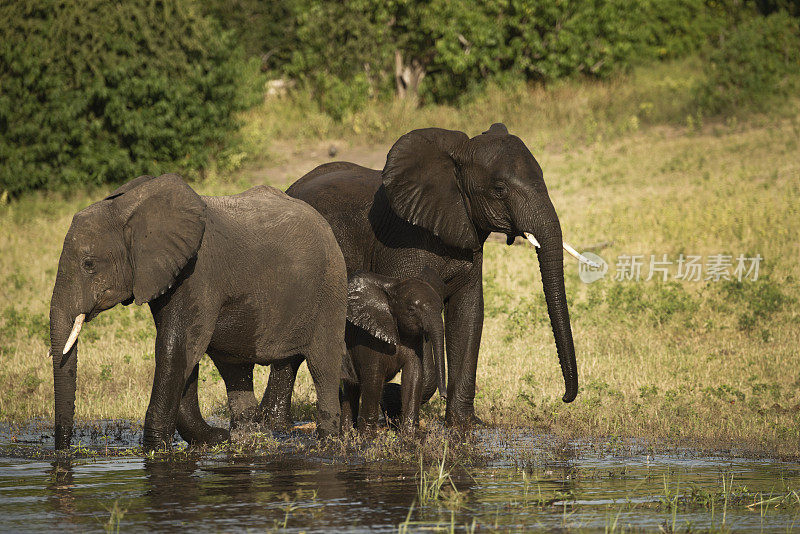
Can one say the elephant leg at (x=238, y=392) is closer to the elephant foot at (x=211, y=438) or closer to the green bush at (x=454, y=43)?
the elephant foot at (x=211, y=438)

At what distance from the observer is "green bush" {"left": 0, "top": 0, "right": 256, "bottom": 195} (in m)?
23.8

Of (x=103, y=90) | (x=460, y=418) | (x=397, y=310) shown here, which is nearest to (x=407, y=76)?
(x=103, y=90)

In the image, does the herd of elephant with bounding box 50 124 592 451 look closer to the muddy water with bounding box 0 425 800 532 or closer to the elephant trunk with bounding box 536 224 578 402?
the elephant trunk with bounding box 536 224 578 402

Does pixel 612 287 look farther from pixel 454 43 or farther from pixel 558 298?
pixel 454 43

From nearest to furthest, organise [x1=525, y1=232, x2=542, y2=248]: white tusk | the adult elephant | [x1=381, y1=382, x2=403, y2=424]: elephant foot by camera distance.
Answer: [x1=525, y1=232, x2=542, y2=248]: white tusk → the adult elephant → [x1=381, y1=382, x2=403, y2=424]: elephant foot

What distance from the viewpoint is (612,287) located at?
16.3 metres

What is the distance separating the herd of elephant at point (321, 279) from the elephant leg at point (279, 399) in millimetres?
13

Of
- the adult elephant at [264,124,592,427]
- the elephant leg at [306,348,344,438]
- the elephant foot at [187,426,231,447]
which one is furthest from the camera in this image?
the elephant leg at [306,348,344,438]

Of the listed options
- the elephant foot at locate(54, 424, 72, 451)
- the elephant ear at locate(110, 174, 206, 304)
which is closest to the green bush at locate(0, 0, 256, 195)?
the elephant foot at locate(54, 424, 72, 451)

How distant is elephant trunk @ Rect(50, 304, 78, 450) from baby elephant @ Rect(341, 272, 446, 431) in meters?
2.26

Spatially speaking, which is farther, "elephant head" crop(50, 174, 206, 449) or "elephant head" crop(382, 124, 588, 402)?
"elephant head" crop(382, 124, 588, 402)

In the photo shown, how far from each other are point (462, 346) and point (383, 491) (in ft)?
8.34

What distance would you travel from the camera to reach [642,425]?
10031mm

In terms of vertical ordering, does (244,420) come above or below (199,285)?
below
